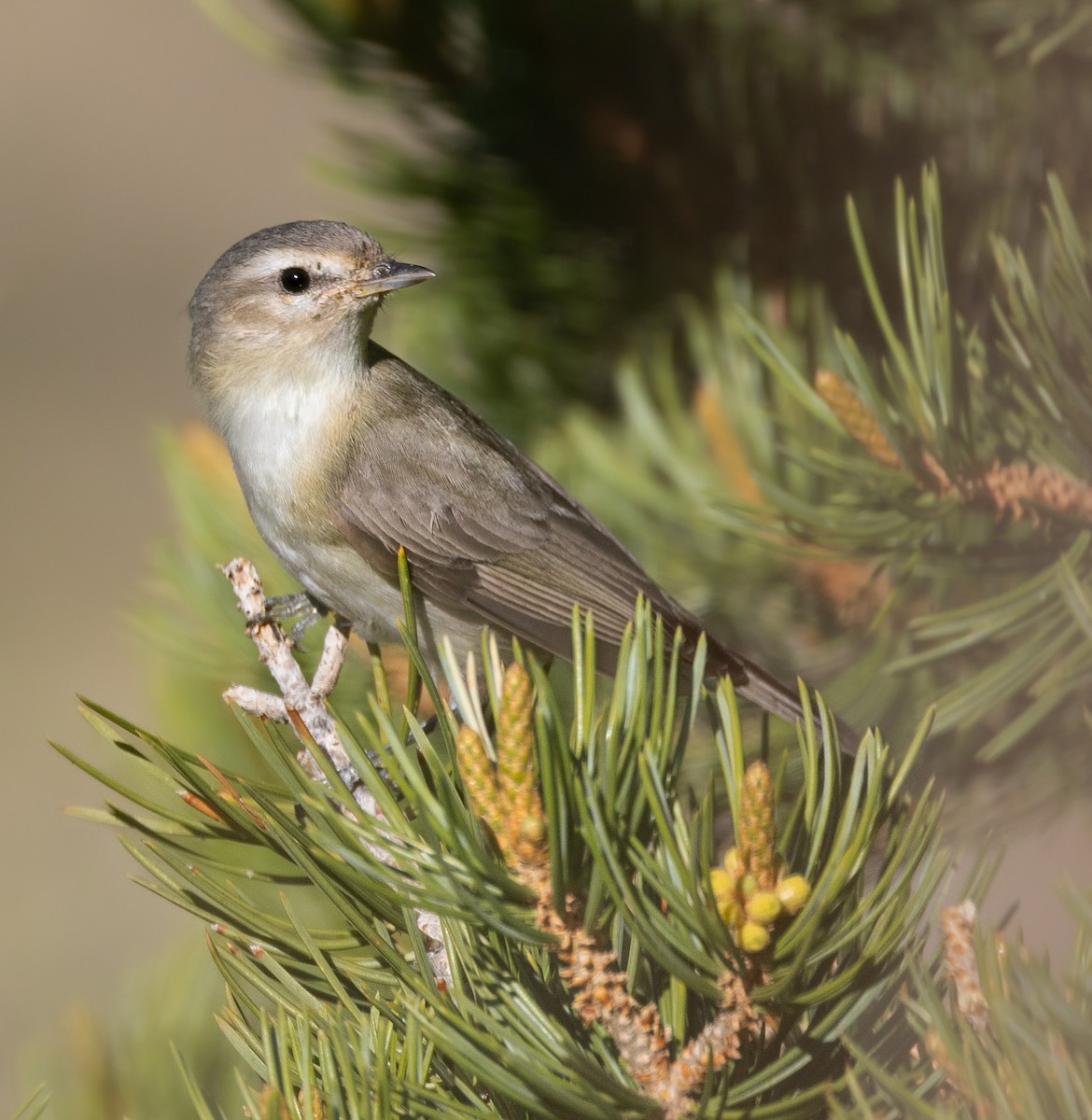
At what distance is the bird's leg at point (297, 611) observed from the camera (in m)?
2.69

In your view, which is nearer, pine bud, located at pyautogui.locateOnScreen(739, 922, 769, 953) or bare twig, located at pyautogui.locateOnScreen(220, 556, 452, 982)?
pine bud, located at pyautogui.locateOnScreen(739, 922, 769, 953)

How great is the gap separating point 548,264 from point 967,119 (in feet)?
2.42

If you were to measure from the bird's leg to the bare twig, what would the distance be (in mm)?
923

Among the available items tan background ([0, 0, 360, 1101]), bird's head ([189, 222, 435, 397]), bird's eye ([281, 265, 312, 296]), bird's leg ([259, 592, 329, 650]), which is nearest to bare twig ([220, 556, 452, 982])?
bird's leg ([259, 592, 329, 650])

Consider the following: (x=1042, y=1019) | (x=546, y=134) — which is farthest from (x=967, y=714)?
(x=546, y=134)

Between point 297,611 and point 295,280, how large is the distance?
0.77 metres

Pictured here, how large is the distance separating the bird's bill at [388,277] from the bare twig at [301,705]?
82 centimetres

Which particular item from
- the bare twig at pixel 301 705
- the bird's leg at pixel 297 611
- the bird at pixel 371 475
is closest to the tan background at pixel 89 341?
the bird's leg at pixel 297 611

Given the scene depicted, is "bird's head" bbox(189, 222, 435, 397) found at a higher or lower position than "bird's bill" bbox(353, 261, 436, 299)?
higher

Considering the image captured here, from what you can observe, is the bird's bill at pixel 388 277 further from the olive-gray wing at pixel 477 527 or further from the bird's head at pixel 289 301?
the olive-gray wing at pixel 477 527

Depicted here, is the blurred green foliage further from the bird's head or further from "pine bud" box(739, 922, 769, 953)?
"pine bud" box(739, 922, 769, 953)

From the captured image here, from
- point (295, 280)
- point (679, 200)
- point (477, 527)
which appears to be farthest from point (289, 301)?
point (679, 200)

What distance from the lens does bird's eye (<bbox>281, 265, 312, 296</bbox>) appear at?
9.08 feet

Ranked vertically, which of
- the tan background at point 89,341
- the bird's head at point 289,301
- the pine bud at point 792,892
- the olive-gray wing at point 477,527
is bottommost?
the pine bud at point 792,892
